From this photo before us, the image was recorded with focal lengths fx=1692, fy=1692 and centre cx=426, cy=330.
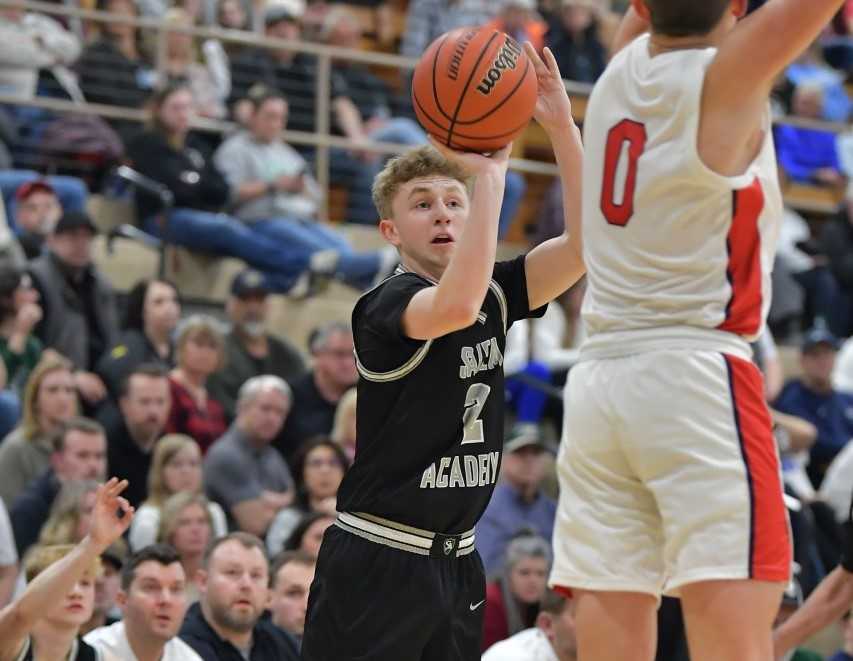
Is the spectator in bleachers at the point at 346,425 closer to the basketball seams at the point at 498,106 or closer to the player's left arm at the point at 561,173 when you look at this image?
the player's left arm at the point at 561,173

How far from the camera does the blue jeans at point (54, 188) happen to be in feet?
37.9

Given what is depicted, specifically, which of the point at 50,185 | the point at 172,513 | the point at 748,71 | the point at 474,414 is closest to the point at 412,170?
the point at 474,414

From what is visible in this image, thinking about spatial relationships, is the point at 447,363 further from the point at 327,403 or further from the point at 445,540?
the point at 327,403

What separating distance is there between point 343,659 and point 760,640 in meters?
1.22

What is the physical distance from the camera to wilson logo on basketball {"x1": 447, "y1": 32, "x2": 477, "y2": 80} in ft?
14.9

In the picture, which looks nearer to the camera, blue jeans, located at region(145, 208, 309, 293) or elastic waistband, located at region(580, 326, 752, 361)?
elastic waistband, located at region(580, 326, 752, 361)

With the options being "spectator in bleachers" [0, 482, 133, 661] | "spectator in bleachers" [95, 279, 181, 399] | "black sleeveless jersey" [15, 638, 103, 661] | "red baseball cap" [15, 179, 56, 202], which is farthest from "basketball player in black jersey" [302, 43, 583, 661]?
"red baseball cap" [15, 179, 56, 202]

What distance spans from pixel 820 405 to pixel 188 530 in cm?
555

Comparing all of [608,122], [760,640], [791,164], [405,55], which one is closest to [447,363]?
[608,122]

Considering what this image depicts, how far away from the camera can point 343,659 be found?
4699mm

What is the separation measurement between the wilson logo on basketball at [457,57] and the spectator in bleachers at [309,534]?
4150 millimetres

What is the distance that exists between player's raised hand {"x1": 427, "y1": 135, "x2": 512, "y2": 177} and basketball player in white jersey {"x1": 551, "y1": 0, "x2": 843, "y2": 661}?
282 mm

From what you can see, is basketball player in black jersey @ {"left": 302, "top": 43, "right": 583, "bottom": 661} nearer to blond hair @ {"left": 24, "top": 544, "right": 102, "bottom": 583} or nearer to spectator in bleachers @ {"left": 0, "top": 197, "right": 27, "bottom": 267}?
blond hair @ {"left": 24, "top": 544, "right": 102, "bottom": 583}

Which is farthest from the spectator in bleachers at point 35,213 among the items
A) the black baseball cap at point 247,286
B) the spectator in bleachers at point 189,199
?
the black baseball cap at point 247,286
